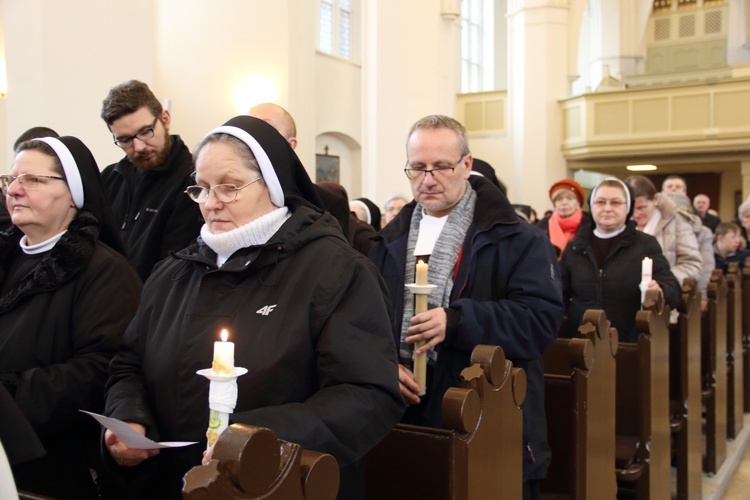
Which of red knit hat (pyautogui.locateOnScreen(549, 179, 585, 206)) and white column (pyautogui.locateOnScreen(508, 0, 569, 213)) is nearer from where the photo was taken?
red knit hat (pyautogui.locateOnScreen(549, 179, 585, 206))

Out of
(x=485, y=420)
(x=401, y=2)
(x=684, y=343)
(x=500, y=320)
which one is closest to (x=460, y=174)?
(x=500, y=320)

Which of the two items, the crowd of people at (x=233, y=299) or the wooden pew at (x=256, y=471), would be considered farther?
the crowd of people at (x=233, y=299)

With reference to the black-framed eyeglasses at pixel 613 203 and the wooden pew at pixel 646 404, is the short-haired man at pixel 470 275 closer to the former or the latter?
the wooden pew at pixel 646 404

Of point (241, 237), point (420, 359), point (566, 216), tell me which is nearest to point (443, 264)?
point (420, 359)

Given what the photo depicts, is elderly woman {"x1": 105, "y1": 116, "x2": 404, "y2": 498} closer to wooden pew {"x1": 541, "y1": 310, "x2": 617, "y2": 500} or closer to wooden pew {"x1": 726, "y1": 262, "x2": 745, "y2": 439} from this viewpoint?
wooden pew {"x1": 541, "y1": 310, "x2": 617, "y2": 500}

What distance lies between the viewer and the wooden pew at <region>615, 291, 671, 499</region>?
3352 millimetres

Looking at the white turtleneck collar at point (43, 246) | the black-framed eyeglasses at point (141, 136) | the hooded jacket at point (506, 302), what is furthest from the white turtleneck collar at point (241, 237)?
the black-framed eyeglasses at point (141, 136)

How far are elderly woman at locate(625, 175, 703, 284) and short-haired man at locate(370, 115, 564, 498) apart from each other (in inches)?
103

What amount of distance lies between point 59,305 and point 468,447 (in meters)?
1.23

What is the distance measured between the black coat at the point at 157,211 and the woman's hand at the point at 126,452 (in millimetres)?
1152

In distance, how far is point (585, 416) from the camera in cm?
270

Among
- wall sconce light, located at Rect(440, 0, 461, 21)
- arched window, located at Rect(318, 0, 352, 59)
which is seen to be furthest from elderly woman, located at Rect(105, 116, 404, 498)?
arched window, located at Rect(318, 0, 352, 59)

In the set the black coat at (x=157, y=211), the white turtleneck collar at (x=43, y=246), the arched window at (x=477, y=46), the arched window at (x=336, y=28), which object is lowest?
the white turtleneck collar at (x=43, y=246)

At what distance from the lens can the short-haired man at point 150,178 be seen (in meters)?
2.89
